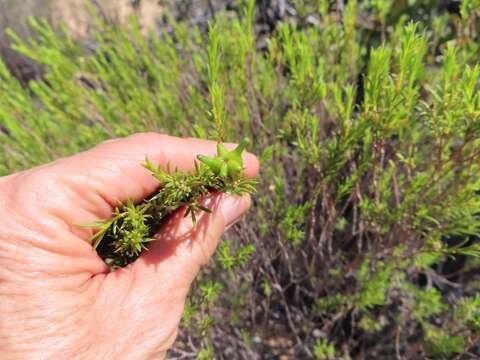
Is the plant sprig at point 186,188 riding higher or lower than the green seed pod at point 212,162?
lower

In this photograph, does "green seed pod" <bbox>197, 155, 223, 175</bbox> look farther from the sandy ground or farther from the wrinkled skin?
the sandy ground

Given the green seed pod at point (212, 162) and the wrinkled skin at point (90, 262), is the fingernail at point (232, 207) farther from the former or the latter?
the green seed pod at point (212, 162)

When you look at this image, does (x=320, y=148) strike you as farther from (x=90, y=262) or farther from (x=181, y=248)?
(x=90, y=262)

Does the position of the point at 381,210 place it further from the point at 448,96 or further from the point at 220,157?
the point at 220,157

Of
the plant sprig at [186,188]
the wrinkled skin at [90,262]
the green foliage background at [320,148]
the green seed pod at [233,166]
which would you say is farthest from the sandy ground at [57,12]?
the green seed pod at [233,166]

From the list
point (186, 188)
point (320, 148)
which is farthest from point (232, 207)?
point (320, 148)

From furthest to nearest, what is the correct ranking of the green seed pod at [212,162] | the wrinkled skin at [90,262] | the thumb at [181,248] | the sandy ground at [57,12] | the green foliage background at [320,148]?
the sandy ground at [57,12] → the green foliage background at [320,148] → the thumb at [181,248] → the wrinkled skin at [90,262] → the green seed pod at [212,162]

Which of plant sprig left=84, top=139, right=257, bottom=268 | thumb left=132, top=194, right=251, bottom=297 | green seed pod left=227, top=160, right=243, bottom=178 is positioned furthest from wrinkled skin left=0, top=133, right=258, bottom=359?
green seed pod left=227, top=160, right=243, bottom=178

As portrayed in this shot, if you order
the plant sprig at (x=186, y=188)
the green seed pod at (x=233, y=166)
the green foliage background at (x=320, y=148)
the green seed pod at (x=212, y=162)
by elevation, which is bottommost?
the green foliage background at (x=320, y=148)

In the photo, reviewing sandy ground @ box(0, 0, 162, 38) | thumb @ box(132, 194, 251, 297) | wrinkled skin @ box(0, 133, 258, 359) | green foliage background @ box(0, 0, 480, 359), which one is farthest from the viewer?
sandy ground @ box(0, 0, 162, 38)
